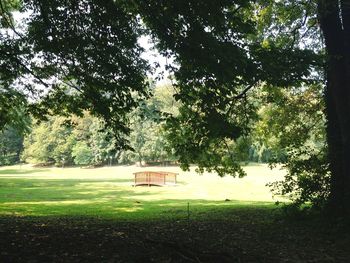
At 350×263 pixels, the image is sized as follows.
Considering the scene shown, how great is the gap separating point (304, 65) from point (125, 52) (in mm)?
4586

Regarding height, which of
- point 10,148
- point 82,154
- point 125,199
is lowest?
point 125,199

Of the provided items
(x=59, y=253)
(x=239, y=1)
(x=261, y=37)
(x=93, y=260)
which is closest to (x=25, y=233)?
(x=59, y=253)

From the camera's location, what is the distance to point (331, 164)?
11.9m

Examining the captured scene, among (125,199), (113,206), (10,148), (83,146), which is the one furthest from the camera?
(10,148)

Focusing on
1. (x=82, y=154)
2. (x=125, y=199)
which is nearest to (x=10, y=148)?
(x=82, y=154)

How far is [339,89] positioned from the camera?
460 inches

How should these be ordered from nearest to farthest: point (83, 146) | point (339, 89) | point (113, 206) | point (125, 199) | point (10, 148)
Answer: point (339, 89) < point (113, 206) < point (125, 199) < point (83, 146) < point (10, 148)

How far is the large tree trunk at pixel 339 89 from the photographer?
11258 millimetres

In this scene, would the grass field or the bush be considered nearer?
the grass field

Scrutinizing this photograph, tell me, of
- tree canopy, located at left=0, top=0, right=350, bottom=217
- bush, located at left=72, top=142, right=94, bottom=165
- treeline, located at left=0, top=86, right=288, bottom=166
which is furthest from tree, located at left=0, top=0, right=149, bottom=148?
bush, located at left=72, top=142, right=94, bottom=165

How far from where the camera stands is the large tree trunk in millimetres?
11258

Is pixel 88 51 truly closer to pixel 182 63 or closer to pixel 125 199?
pixel 182 63

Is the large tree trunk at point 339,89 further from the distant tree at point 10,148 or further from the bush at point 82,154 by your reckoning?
the distant tree at point 10,148

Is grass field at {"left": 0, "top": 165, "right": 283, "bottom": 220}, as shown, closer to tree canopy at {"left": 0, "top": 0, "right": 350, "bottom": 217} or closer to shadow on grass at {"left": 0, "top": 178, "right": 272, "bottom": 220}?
shadow on grass at {"left": 0, "top": 178, "right": 272, "bottom": 220}
